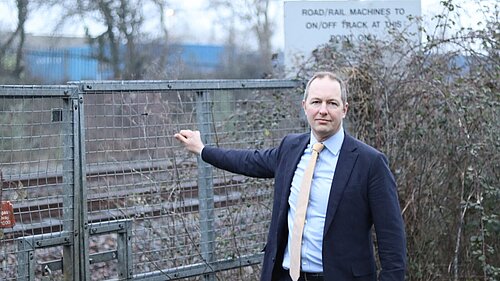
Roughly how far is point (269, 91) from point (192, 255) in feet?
5.88

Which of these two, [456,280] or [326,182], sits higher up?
[326,182]

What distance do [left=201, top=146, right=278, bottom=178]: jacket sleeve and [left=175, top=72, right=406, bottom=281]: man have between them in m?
0.45

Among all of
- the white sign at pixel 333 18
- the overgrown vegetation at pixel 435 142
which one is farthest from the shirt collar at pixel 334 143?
the white sign at pixel 333 18

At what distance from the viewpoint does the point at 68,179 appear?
19.1ft

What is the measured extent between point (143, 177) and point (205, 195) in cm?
51

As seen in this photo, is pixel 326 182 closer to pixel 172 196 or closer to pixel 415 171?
pixel 172 196

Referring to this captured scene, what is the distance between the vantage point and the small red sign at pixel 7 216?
543cm

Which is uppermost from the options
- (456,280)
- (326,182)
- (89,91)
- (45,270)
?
(89,91)

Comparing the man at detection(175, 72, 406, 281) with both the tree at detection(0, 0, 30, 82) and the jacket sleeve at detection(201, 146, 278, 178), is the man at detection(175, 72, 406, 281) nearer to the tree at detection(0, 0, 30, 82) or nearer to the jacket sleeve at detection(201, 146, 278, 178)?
the jacket sleeve at detection(201, 146, 278, 178)

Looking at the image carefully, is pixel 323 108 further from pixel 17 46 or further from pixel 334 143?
pixel 17 46

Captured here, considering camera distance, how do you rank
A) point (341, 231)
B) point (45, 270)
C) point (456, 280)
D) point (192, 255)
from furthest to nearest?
A: point (456, 280) < point (192, 255) < point (45, 270) < point (341, 231)

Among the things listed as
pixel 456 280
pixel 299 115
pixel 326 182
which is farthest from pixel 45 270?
pixel 456 280

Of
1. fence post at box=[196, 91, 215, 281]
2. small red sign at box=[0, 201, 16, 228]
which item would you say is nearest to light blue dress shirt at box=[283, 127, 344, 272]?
small red sign at box=[0, 201, 16, 228]

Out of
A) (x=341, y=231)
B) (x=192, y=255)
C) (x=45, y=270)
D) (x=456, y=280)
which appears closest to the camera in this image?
(x=341, y=231)
